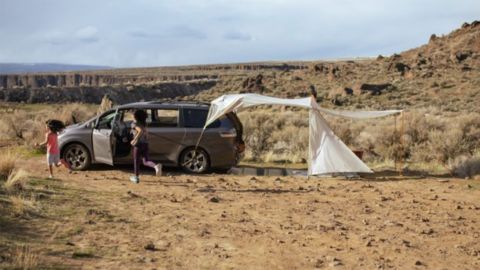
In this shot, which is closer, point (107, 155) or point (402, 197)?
point (402, 197)

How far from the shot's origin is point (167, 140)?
557 inches

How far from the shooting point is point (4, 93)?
6719 centimetres

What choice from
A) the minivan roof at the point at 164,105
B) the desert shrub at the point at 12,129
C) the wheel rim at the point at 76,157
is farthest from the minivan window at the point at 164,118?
the desert shrub at the point at 12,129

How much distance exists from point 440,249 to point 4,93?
217ft

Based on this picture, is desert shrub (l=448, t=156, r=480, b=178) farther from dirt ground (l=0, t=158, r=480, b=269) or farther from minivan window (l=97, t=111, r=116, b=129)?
minivan window (l=97, t=111, r=116, b=129)

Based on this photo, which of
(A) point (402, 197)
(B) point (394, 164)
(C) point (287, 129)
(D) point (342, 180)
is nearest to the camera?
(A) point (402, 197)

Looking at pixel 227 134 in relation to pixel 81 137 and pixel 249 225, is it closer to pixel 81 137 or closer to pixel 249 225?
pixel 81 137

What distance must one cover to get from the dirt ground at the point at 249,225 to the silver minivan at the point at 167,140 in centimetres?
97

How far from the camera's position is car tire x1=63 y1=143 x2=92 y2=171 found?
1433 cm

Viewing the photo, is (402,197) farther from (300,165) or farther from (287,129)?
(287,129)

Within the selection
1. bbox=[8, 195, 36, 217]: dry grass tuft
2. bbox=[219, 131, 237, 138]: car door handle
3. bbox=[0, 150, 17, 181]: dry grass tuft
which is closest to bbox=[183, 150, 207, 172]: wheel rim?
bbox=[219, 131, 237, 138]: car door handle

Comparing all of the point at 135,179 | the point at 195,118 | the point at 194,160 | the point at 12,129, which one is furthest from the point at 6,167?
the point at 12,129

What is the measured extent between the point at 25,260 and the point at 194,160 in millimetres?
8091

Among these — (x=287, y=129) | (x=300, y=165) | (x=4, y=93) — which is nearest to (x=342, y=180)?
(x=300, y=165)
